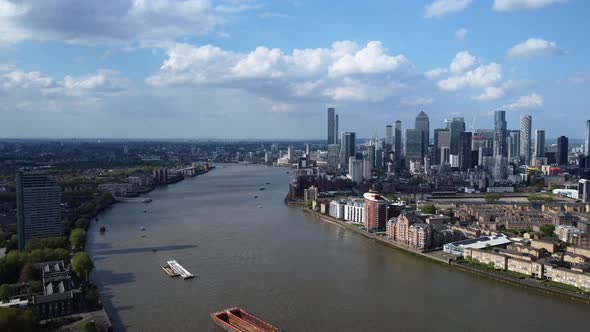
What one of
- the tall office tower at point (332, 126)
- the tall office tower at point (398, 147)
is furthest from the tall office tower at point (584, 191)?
the tall office tower at point (332, 126)

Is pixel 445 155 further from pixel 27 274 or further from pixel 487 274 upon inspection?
pixel 27 274

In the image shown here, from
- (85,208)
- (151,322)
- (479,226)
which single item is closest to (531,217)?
(479,226)

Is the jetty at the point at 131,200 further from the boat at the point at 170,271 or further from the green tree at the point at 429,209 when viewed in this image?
the boat at the point at 170,271

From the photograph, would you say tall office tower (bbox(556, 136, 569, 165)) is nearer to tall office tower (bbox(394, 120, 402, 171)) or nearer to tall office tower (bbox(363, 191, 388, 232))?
tall office tower (bbox(394, 120, 402, 171))

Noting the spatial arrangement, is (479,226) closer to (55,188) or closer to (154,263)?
(154,263)

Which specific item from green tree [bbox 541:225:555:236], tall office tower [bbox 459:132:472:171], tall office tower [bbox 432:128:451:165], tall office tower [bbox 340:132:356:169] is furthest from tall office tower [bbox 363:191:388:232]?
tall office tower [bbox 432:128:451:165]
